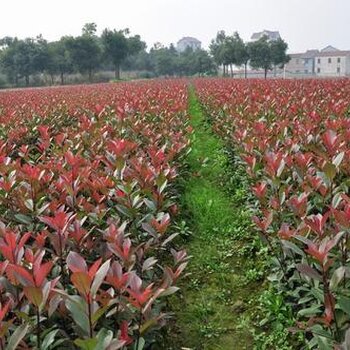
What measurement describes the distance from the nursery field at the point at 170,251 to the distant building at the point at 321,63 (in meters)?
92.7

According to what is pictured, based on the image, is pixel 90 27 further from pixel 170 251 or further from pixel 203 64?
pixel 170 251

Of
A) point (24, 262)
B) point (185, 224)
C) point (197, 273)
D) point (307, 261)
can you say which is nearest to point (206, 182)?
point (185, 224)

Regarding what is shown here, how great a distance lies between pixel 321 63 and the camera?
9938 centimetres

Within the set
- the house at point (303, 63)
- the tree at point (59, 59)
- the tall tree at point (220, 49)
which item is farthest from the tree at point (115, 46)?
the house at point (303, 63)

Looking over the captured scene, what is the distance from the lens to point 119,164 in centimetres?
353

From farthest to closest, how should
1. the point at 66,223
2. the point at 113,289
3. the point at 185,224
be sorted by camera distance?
the point at 185,224
the point at 66,223
the point at 113,289

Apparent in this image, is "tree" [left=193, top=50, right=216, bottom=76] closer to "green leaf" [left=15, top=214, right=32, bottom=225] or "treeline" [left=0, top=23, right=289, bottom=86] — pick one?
"treeline" [left=0, top=23, right=289, bottom=86]

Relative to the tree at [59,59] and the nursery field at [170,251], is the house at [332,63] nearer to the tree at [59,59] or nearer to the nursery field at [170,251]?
the tree at [59,59]

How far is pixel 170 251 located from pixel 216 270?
Answer: 86 centimetres

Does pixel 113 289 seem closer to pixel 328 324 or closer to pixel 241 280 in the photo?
pixel 328 324

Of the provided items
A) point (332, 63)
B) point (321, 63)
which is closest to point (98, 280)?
point (332, 63)

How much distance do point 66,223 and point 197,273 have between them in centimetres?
170

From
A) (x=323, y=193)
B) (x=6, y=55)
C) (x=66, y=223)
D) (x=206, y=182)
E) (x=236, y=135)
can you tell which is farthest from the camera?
(x=6, y=55)

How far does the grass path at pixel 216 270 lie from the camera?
113 inches
